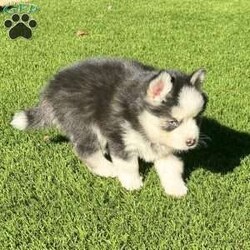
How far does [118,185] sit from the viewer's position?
5984 millimetres

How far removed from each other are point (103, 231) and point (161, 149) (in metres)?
1.01

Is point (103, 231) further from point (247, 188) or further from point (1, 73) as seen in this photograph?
point (1, 73)

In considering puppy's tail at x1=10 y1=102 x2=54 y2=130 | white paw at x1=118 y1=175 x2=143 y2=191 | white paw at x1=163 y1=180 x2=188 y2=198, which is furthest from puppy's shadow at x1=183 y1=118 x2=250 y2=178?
puppy's tail at x1=10 y1=102 x2=54 y2=130

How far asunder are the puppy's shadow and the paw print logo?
570 centimetres

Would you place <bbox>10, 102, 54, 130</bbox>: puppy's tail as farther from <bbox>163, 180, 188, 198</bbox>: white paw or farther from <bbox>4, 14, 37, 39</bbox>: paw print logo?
<bbox>4, 14, 37, 39</bbox>: paw print logo

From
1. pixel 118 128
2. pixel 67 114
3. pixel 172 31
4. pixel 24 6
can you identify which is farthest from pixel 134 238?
pixel 24 6

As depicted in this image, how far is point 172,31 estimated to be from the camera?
13.1 meters

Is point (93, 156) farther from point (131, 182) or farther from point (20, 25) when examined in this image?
point (20, 25)

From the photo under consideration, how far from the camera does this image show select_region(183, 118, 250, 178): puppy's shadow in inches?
254

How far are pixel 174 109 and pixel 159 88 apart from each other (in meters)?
0.26

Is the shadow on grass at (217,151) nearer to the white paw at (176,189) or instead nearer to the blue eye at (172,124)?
the white paw at (176,189)

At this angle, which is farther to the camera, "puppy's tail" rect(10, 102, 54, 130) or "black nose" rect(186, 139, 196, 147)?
"puppy's tail" rect(10, 102, 54, 130)

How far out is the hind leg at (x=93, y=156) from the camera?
6.11 meters

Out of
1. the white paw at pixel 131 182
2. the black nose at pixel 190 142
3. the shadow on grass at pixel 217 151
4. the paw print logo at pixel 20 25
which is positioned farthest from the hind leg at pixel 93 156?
the paw print logo at pixel 20 25
